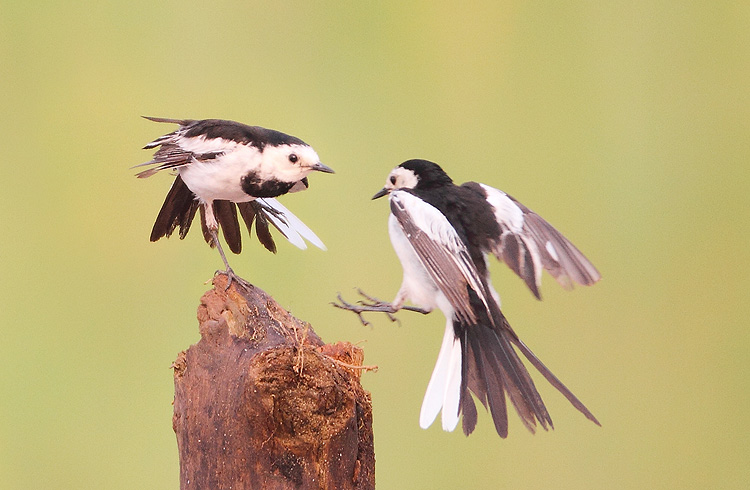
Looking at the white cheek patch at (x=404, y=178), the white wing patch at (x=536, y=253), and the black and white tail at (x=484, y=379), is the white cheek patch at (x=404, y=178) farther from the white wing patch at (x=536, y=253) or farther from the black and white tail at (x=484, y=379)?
the black and white tail at (x=484, y=379)

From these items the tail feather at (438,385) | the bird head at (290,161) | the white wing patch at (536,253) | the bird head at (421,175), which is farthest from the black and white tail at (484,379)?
the bird head at (290,161)

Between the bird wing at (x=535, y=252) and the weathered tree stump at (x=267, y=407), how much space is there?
1.38 feet

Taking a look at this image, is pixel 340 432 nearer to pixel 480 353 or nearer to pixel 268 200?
pixel 480 353

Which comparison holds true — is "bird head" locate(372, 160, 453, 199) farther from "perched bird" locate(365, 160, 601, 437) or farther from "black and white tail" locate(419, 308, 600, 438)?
"black and white tail" locate(419, 308, 600, 438)

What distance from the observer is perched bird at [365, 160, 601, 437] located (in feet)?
5.41

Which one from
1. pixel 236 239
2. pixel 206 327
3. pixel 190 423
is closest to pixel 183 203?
pixel 236 239

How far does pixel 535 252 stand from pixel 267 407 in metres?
0.72

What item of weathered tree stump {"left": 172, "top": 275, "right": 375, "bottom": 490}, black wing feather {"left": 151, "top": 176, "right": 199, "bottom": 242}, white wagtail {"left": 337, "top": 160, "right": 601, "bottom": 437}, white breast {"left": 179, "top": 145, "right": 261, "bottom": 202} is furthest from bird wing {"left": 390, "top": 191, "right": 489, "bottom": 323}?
black wing feather {"left": 151, "top": 176, "right": 199, "bottom": 242}

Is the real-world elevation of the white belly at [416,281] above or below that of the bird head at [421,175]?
below

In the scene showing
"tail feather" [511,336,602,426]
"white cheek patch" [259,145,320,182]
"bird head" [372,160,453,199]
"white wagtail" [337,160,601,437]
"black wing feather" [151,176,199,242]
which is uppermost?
"black wing feather" [151,176,199,242]

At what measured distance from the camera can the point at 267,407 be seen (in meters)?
1.46

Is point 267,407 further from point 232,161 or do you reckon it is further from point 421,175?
point 421,175

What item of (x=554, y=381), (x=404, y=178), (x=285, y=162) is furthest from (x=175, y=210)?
(x=554, y=381)

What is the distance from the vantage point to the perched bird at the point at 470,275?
1.65 m
